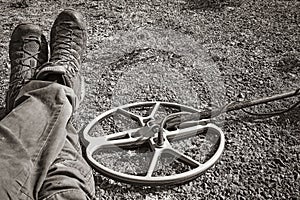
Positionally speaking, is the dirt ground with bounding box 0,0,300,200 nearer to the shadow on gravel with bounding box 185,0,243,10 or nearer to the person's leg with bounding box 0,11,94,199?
the shadow on gravel with bounding box 185,0,243,10

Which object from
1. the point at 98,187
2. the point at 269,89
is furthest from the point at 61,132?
the point at 269,89

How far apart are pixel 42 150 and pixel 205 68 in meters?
0.92

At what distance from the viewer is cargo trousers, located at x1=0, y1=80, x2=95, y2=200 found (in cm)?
92

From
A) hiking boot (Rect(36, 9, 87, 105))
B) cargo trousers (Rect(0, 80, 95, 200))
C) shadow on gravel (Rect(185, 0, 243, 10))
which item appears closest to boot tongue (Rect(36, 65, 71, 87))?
hiking boot (Rect(36, 9, 87, 105))

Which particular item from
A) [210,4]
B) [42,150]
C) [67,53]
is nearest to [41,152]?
[42,150]

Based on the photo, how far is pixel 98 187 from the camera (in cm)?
125

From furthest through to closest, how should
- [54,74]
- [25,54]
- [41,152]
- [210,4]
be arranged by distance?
[210,4] → [25,54] → [54,74] → [41,152]

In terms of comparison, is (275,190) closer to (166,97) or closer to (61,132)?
(166,97)

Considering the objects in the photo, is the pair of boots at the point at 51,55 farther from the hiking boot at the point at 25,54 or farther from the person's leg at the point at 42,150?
the person's leg at the point at 42,150

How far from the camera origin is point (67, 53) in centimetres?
147

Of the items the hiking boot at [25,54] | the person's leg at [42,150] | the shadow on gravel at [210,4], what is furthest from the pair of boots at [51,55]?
the shadow on gravel at [210,4]

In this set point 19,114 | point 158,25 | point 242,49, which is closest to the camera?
point 19,114

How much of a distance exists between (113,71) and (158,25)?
0.42m

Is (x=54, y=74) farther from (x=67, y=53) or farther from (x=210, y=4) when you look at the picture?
(x=210, y=4)
